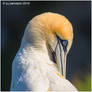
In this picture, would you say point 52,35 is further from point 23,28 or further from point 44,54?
point 23,28

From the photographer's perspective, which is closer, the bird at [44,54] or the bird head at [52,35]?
the bird at [44,54]

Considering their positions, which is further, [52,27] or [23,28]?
[23,28]

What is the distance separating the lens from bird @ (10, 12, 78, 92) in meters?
2.54

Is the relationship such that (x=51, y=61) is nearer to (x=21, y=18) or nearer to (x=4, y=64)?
(x=4, y=64)

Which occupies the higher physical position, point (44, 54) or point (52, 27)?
point (52, 27)

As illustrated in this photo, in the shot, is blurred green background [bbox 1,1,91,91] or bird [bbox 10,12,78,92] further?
blurred green background [bbox 1,1,91,91]

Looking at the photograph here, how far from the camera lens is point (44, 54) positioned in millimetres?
2668

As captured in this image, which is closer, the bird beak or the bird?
the bird

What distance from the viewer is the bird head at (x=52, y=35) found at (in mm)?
2668

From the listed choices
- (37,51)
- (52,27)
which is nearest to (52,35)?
(52,27)

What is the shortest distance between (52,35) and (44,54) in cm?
16

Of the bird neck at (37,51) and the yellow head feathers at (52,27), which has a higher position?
the yellow head feathers at (52,27)

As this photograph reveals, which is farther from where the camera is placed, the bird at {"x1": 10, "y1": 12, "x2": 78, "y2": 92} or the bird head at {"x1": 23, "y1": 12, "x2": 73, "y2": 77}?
the bird head at {"x1": 23, "y1": 12, "x2": 73, "y2": 77}

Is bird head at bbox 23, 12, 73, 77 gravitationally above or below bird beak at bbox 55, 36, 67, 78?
above
